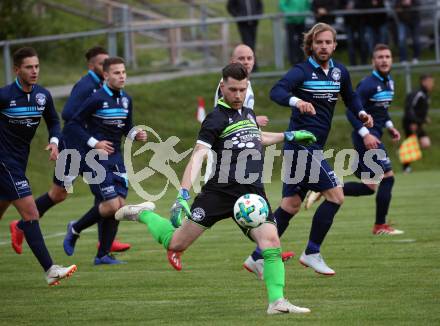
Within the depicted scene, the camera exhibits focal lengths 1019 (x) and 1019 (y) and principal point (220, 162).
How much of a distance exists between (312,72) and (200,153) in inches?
89.8

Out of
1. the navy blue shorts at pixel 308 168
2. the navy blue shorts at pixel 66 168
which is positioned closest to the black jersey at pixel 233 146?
the navy blue shorts at pixel 308 168

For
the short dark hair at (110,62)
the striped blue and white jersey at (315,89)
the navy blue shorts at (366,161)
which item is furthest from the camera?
the navy blue shorts at (366,161)

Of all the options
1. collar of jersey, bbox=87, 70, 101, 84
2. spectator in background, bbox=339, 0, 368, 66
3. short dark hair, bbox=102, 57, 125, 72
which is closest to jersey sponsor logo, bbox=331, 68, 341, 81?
short dark hair, bbox=102, 57, 125, 72

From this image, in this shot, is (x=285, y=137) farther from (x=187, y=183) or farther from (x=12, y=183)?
(x=12, y=183)

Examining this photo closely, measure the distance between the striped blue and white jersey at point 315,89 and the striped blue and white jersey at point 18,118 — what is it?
2259mm

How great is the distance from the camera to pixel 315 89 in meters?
9.45

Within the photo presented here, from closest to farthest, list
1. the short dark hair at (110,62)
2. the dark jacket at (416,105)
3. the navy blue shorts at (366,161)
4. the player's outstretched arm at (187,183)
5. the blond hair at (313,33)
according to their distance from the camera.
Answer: the player's outstretched arm at (187,183), the blond hair at (313,33), the short dark hair at (110,62), the navy blue shorts at (366,161), the dark jacket at (416,105)

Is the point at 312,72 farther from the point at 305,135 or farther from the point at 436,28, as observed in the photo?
the point at 436,28

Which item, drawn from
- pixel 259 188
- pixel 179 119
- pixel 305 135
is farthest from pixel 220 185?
pixel 179 119

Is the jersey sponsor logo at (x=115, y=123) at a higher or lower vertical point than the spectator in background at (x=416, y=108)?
higher

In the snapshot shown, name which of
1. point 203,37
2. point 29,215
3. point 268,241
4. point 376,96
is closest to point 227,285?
point 268,241

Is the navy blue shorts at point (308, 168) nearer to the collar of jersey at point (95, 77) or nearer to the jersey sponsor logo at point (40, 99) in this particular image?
the jersey sponsor logo at point (40, 99)

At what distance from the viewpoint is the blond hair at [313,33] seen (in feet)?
30.4

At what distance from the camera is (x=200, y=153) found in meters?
7.55
